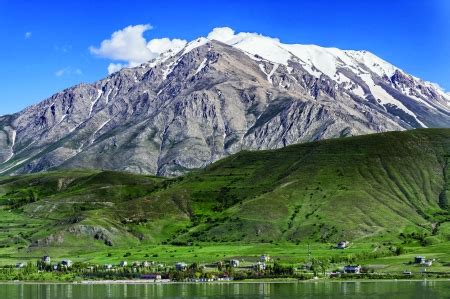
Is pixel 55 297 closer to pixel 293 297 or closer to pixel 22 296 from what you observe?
pixel 22 296

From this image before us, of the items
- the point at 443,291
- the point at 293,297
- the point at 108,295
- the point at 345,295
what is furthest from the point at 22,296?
the point at 443,291

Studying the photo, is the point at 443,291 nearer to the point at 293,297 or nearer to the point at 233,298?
the point at 293,297

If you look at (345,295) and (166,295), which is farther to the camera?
(166,295)

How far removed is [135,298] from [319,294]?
46805 mm

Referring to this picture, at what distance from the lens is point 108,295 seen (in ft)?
647

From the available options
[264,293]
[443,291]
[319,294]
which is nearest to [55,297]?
[264,293]

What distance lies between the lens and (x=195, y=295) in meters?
195

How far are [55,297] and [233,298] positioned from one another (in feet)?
155

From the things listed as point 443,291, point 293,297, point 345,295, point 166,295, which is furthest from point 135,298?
point 443,291

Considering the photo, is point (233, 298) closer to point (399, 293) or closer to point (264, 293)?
point (264, 293)

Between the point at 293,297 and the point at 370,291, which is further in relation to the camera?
the point at 370,291

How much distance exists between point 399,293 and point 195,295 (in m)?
52.4

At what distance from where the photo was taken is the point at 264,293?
645ft

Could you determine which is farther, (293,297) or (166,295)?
(166,295)
